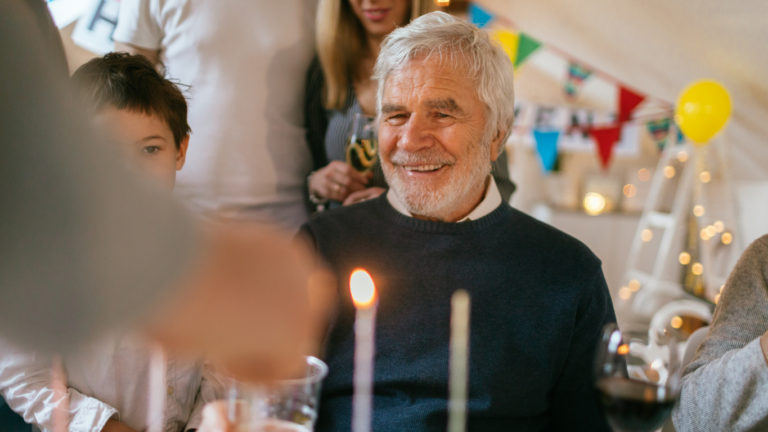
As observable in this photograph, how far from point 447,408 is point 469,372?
0.08 meters

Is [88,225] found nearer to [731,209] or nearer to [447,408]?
[447,408]

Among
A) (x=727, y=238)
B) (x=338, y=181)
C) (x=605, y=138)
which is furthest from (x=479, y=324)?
(x=727, y=238)

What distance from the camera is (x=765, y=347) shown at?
3.23 feet

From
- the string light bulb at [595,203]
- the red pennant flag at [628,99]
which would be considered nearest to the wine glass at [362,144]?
the red pennant flag at [628,99]

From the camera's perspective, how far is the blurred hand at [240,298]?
360 millimetres

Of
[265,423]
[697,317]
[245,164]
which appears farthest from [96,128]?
[697,317]

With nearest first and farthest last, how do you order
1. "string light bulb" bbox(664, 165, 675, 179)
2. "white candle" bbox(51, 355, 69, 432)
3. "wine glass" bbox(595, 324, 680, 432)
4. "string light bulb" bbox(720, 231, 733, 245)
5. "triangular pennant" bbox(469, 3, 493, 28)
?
"wine glass" bbox(595, 324, 680, 432) < "white candle" bbox(51, 355, 69, 432) < "triangular pennant" bbox(469, 3, 493, 28) < "string light bulb" bbox(720, 231, 733, 245) < "string light bulb" bbox(664, 165, 675, 179)

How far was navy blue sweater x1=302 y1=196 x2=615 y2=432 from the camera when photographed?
1216 millimetres

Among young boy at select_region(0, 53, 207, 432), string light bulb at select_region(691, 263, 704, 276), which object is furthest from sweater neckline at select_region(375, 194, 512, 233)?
string light bulb at select_region(691, 263, 704, 276)

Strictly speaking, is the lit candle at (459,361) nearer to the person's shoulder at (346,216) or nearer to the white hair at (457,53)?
the person's shoulder at (346,216)

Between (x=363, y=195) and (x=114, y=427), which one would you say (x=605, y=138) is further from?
(x=114, y=427)

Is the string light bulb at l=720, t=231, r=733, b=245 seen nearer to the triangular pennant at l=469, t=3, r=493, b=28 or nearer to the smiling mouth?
the triangular pennant at l=469, t=3, r=493, b=28

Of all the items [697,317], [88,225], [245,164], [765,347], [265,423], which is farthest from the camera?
[697,317]

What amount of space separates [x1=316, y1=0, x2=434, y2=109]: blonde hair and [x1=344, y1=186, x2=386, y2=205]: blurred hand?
232 millimetres
